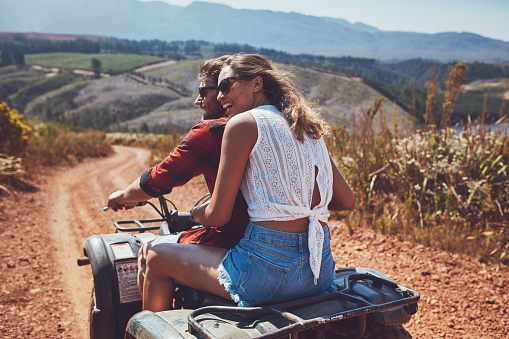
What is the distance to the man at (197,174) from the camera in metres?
2.15

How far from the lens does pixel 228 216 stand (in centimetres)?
202

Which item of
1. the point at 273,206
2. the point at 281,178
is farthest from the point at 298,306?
the point at 281,178

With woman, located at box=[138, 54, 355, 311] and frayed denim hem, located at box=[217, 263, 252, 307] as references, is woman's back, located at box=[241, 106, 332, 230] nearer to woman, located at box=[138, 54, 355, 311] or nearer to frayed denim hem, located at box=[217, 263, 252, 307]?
woman, located at box=[138, 54, 355, 311]

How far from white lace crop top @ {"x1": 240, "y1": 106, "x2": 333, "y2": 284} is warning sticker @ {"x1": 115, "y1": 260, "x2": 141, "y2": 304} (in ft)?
3.59

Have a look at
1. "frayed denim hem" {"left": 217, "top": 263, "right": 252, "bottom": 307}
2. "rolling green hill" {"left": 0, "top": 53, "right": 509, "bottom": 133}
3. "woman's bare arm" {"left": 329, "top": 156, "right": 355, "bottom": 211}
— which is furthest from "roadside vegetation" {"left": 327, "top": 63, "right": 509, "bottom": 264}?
"rolling green hill" {"left": 0, "top": 53, "right": 509, "bottom": 133}

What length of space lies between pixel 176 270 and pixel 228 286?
337 millimetres

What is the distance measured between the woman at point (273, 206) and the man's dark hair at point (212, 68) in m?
0.51

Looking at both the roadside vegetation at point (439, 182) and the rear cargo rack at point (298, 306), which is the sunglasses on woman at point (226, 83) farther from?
the roadside vegetation at point (439, 182)

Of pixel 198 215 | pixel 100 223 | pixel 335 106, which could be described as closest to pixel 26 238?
pixel 100 223

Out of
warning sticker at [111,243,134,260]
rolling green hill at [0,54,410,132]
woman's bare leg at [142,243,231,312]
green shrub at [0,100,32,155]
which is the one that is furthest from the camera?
rolling green hill at [0,54,410,132]

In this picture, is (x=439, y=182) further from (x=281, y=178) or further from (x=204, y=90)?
(x=281, y=178)

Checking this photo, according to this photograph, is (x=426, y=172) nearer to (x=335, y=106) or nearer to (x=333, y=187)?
(x=333, y=187)

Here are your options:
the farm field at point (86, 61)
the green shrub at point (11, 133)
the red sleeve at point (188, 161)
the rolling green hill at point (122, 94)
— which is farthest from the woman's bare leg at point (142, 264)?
the farm field at point (86, 61)

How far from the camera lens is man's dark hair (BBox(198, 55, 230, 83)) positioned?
8.02 feet
